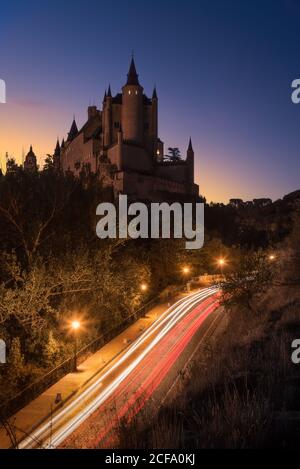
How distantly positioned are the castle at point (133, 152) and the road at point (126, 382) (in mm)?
47087

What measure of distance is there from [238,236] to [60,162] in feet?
176

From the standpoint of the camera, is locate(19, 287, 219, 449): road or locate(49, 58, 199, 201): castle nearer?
locate(19, 287, 219, 449): road

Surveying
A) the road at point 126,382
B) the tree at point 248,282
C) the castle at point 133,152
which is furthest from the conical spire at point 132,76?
the tree at point 248,282

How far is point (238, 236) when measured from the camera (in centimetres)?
7300

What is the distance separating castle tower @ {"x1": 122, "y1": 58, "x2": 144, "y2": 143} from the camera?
8688cm

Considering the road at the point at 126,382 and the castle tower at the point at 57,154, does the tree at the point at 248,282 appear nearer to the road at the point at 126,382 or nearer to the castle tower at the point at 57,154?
the road at the point at 126,382

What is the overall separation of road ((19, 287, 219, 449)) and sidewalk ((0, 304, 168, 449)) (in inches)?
18.1

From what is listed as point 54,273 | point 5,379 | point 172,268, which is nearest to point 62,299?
point 54,273

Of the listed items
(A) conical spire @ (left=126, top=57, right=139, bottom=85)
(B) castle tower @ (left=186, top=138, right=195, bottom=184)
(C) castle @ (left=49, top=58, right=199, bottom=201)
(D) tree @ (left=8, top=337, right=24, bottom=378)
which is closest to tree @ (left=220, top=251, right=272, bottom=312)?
(D) tree @ (left=8, top=337, right=24, bottom=378)

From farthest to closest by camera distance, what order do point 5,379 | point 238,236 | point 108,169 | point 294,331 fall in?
1. point 108,169
2. point 238,236
3. point 5,379
4. point 294,331

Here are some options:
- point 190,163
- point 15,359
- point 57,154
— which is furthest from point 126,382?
point 57,154

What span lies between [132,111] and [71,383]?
71889 millimetres

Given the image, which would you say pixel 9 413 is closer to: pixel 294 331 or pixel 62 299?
pixel 62 299

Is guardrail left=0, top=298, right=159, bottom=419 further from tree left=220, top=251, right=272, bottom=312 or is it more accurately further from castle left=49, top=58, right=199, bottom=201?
castle left=49, top=58, right=199, bottom=201
